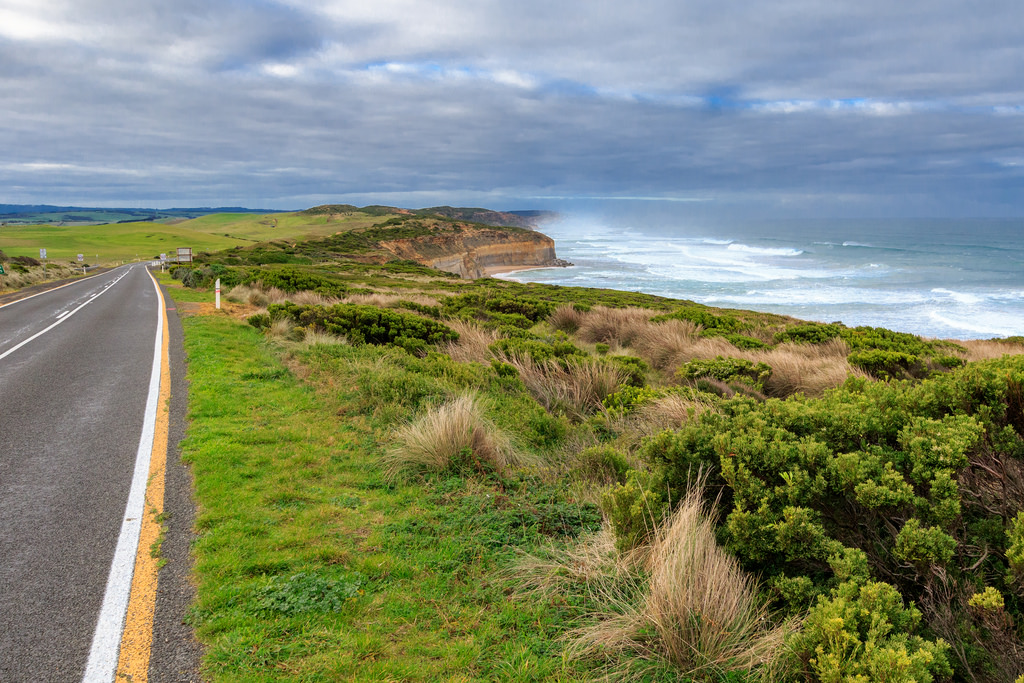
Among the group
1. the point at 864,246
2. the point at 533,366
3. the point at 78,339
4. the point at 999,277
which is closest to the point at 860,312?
the point at 999,277

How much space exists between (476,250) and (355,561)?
3618 inches

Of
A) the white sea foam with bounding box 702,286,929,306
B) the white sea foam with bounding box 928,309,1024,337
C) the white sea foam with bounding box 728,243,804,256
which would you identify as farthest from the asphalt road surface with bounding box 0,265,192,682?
the white sea foam with bounding box 728,243,804,256

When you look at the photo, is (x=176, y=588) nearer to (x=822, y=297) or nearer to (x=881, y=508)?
(x=881, y=508)

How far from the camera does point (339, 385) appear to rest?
804 centimetres

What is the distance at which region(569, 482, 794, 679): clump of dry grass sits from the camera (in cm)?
274

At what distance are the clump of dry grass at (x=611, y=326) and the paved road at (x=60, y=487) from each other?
8976 millimetres

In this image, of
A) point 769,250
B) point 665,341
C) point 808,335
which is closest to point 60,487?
point 665,341

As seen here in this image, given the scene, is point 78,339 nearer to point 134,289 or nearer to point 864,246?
point 134,289

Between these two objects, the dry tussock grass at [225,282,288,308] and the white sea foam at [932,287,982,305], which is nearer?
the dry tussock grass at [225,282,288,308]

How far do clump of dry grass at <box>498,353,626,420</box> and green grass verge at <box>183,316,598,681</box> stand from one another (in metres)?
2.15

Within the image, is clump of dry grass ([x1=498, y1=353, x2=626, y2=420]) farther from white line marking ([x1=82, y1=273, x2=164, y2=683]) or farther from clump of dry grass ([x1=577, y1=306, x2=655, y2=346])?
clump of dry grass ([x1=577, y1=306, x2=655, y2=346])

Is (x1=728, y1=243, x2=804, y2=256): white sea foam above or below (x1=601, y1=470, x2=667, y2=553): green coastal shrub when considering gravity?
above

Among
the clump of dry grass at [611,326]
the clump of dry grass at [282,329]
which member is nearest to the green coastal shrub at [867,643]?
the clump of dry grass at [611,326]

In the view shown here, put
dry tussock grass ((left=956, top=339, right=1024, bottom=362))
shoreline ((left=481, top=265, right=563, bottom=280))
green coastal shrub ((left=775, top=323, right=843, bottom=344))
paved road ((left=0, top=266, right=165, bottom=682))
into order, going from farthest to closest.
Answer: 1. shoreline ((left=481, top=265, right=563, bottom=280))
2. green coastal shrub ((left=775, top=323, right=843, bottom=344))
3. dry tussock grass ((left=956, top=339, right=1024, bottom=362))
4. paved road ((left=0, top=266, right=165, bottom=682))
